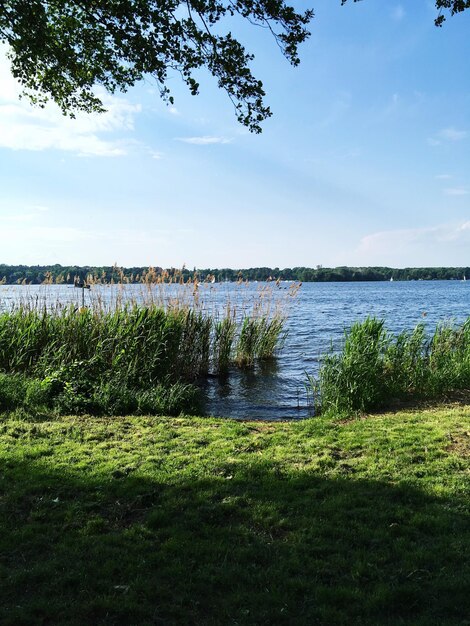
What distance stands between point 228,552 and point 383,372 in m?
6.89

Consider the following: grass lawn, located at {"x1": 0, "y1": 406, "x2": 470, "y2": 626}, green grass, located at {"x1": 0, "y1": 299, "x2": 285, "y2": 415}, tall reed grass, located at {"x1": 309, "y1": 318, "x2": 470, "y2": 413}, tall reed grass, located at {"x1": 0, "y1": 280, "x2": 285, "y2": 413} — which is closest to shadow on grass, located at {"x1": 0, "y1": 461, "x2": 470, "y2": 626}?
grass lawn, located at {"x1": 0, "y1": 406, "x2": 470, "y2": 626}

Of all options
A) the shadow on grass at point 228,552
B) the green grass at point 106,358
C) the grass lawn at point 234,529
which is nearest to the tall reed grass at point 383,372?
the grass lawn at point 234,529

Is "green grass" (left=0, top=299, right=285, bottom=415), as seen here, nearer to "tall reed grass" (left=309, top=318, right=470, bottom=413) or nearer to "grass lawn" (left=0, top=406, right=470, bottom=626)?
"grass lawn" (left=0, top=406, right=470, bottom=626)

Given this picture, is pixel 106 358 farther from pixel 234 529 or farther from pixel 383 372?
pixel 234 529

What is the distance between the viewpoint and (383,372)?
9797 mm

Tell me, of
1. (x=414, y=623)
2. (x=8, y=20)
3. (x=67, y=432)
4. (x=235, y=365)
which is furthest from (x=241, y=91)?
(x=235, y=365)

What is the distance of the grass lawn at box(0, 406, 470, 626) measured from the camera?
9.89ft

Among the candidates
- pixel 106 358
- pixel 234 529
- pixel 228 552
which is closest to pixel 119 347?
pixel 106 358

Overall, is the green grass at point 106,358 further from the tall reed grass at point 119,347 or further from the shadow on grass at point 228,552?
the shadow on grass at point 228,552

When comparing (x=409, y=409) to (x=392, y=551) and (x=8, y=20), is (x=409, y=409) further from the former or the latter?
(x=8, y=20)

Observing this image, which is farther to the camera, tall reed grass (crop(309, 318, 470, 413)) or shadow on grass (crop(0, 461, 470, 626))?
tall reed grass (crop(309, 318, 470, 413))

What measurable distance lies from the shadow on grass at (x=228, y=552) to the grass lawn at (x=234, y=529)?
12mm

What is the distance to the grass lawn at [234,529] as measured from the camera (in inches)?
119

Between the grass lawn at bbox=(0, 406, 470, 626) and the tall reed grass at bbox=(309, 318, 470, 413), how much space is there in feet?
7.69
